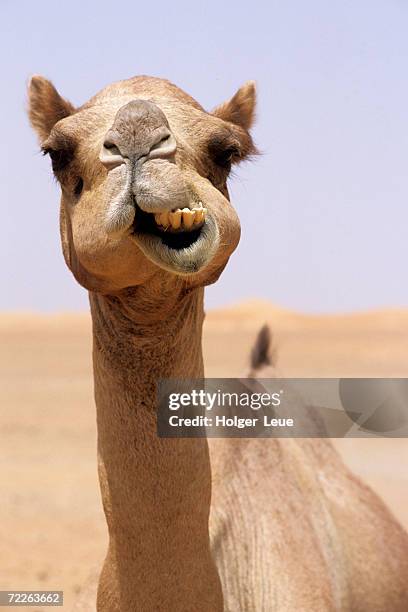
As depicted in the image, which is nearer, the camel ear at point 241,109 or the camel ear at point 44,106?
the camel ear at point 44,106

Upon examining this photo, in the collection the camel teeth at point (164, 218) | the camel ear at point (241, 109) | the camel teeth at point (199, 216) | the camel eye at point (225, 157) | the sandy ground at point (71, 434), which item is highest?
the sandy ground at point (71, 434)

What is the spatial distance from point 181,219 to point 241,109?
1267 mm

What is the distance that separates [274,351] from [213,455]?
161 cm

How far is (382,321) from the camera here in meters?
56.2

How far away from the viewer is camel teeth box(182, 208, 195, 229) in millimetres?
2850

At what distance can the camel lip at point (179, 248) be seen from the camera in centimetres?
284

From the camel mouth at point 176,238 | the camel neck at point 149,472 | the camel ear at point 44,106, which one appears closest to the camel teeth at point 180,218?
the camel mouth at point 176,238

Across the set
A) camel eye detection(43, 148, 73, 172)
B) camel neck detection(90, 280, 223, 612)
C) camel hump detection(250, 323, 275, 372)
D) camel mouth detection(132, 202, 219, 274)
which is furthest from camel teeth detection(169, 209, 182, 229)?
camel hump detection(250, 323, 275, 372)

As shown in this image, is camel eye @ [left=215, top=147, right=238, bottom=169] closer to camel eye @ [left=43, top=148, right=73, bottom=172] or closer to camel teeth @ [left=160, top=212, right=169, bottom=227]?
camel eye @ [left=43, top=148, right=73, bottom=172]

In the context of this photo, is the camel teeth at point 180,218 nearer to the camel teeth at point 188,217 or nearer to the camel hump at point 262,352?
the camel teeth at point 188,217

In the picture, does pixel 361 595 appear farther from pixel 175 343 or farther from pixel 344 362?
pixel 344 362

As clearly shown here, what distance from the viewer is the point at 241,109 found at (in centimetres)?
400

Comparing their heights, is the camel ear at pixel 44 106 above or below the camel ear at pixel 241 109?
below

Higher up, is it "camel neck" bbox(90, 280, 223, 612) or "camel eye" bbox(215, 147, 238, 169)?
"camel eye" bbox(215, 147, 238, 169)
